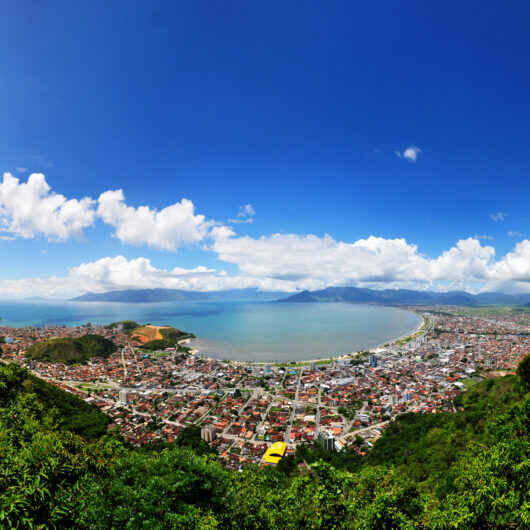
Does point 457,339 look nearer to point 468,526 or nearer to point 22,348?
point 468,526

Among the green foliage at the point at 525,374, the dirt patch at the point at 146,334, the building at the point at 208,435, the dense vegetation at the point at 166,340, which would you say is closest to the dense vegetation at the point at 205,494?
the green foliage at the point at 525,374

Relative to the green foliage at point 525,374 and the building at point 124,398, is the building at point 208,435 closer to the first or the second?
the building at point 124,398

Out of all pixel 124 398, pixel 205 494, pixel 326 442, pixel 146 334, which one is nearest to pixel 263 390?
pixel 326 442

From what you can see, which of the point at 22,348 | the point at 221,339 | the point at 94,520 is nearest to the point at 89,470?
the point at 94,520

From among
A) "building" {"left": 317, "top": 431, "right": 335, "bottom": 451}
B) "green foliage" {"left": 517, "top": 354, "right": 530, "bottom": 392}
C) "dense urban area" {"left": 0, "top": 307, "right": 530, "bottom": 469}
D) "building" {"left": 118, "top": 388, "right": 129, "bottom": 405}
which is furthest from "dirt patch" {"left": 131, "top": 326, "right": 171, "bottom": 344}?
"green foliage" {"left": 517, "top": 354, "right": 530, "bottom": 392}

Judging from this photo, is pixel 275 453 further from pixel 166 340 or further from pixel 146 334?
pixel 146 334

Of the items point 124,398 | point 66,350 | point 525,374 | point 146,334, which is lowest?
point 146,334
